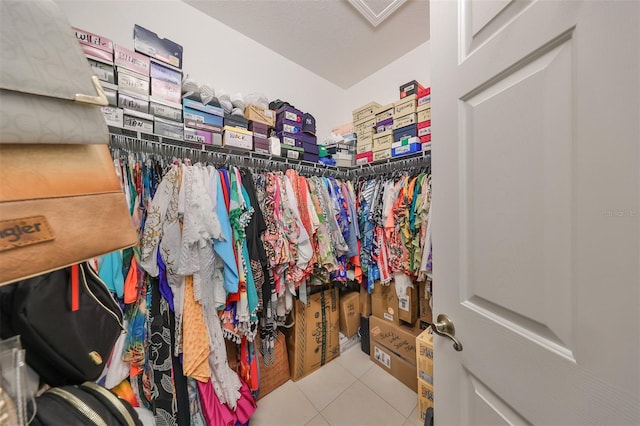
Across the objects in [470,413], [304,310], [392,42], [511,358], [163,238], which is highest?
[392,42]

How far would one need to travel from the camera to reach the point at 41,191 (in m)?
0.31

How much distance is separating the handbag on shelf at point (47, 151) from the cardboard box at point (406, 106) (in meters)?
1.82

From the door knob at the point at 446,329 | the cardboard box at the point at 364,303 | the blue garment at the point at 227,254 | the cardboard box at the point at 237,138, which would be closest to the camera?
the door knob at the point at 446,329

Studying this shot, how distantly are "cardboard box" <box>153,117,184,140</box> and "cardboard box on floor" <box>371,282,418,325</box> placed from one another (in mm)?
1837

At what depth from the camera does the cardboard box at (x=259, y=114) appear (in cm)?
154

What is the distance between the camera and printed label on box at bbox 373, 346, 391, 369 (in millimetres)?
1700

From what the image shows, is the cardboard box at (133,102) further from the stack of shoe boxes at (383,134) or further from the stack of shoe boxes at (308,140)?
the stack of shoe boxes at (383,134)

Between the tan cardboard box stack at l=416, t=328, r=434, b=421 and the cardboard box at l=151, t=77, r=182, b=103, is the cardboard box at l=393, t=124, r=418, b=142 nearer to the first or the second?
the tan cardboard box stack at l=416, t=328, r=434, b=421

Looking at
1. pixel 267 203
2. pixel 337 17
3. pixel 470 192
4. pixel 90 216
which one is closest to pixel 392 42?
pixel 337 17

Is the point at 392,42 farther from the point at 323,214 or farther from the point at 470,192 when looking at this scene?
the point at 470,192

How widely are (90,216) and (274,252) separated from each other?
40.8 inches

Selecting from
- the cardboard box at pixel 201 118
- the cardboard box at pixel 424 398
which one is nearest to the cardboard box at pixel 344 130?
the cardboard box at pixel 201 118

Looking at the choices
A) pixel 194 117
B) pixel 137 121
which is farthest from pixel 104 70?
pixel 194 117

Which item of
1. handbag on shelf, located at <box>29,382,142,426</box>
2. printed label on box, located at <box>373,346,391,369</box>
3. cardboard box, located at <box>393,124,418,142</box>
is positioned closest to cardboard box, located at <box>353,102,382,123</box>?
cardboard box, located at <box>393,124,418,142</box>
